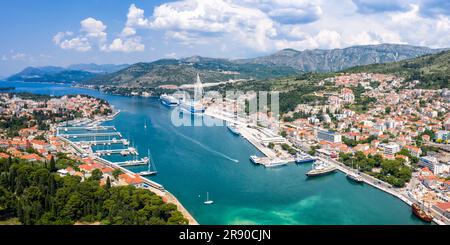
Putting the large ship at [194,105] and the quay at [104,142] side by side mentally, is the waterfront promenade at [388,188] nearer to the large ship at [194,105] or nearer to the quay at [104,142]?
the quay at [104,142]

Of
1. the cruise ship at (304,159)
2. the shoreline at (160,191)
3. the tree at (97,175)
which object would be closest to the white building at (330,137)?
the cruise ship at (304,159)

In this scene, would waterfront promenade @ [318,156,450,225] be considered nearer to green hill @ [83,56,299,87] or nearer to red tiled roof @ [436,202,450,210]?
red tiled roof @ [436,202,450,210]

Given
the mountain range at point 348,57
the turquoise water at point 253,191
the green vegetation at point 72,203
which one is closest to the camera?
the green vegetation at point 72,203

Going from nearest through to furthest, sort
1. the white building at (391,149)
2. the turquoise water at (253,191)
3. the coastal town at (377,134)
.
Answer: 1. the turquoise water at (253,191)
2. the coastal town at (377,134)
3. the white building at (391,149)
